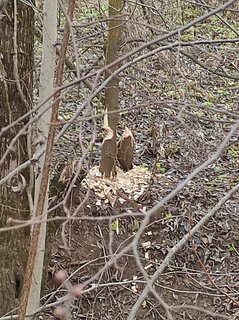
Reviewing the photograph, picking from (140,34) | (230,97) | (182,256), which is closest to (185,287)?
(182,256)

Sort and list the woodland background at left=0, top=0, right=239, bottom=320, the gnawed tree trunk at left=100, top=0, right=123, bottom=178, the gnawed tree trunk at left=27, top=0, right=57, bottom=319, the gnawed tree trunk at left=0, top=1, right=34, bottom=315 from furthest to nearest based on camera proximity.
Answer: the gnawed tree trunk at left=100, top=0, right=123, bottom=178
the woodland background at left=0, top=0, right=239, bottom=320
the gnawed tree trunk at left=0, top=1, right=34, bottom=315
the gnawed tree trunk at left=27, top=0, right=57, bottom=319

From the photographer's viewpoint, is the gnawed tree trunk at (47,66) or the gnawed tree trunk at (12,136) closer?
the gnawed tree trunk at (47,66)

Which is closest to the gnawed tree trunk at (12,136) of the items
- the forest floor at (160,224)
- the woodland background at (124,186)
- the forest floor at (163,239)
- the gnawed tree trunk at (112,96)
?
the woodland background at (124,186)

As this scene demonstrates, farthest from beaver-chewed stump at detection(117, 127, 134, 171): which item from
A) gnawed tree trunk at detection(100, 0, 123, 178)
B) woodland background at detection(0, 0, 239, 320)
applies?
gnawed tree trunk at detection(100, 0, 123, 178)

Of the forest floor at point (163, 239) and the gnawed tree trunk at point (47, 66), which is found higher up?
the gnawed tree trunk at point (47, 66)

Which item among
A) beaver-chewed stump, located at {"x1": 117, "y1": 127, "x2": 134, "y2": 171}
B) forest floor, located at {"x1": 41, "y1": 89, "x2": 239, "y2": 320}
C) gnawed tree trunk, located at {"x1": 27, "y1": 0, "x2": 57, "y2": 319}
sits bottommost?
forest floor, located at {"x1": 41, "y1": 89, "x2": 239, "y2": 320}

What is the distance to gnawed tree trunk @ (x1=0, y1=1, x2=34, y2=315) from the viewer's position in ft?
11.5

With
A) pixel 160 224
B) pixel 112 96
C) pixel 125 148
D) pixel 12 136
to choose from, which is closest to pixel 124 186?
pixel 125 148

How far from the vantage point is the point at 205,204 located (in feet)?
17.5

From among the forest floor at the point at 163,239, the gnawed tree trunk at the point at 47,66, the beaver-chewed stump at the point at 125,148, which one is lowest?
the forest floor at the point at 163,239

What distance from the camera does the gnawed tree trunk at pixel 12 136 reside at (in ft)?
11.5

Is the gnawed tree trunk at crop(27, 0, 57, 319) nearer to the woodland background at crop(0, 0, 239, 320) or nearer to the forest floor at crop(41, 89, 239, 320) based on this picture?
the woodland background at crop(0, 0, 239, 320)

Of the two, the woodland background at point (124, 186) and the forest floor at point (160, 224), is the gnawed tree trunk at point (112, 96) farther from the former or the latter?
the forest floor at point (160, 224)

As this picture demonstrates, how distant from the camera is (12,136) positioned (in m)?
3.56
